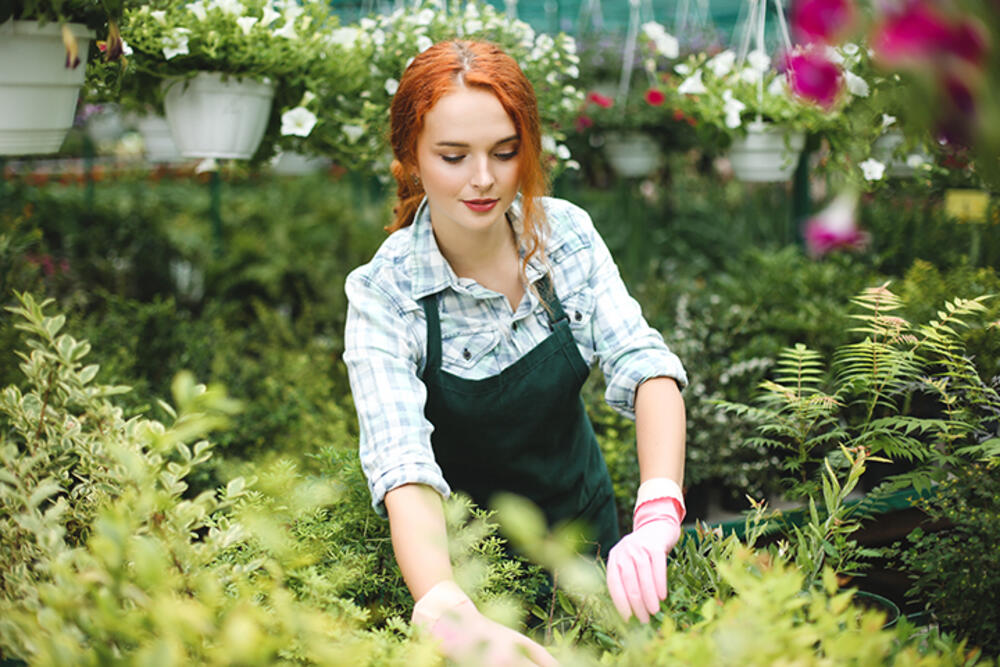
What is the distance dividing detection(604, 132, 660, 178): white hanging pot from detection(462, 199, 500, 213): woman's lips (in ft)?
9.46

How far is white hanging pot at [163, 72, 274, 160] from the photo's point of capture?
184cm

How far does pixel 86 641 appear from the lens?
2.63 ft

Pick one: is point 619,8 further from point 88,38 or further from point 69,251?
point 88,38

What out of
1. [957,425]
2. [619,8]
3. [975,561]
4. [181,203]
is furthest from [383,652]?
[619,8]

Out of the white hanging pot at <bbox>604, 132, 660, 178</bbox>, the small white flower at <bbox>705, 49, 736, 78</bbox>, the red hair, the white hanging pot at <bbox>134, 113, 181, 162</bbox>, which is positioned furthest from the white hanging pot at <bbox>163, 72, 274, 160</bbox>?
the white hanging pot at <bbox>604, 132, 660, 178</bbox>

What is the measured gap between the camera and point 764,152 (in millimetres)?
2697

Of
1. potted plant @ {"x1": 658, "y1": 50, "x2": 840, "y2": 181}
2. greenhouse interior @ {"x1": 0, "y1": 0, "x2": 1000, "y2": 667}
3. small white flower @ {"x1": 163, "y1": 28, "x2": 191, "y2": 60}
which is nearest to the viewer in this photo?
greenhouse interior @ {"x1": 0, "y1": 0, "x2": 1000, "y2": 667}

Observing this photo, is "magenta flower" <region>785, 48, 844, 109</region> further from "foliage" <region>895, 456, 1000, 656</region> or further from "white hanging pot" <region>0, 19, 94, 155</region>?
"white hanging pot" <region>0, 19, 94, 155</region>

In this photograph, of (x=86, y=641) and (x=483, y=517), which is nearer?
(x=86, y=641)

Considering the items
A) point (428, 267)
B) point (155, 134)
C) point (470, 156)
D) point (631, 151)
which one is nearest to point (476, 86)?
point (470, 156)

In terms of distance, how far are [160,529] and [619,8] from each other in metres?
6.80

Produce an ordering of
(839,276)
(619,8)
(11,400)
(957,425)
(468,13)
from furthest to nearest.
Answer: (619,8) < (839,276) < (468,13) < (957,425) < (11,400)

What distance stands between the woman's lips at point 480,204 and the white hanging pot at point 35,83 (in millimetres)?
622

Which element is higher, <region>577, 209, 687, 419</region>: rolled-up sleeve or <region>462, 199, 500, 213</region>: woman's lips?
<region>462, 199, 500, 213</region>: woman's lips
